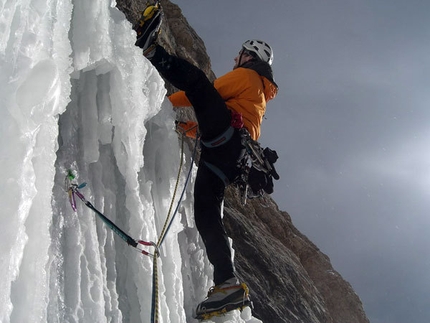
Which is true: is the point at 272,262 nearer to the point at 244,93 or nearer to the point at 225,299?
the point at 225,299

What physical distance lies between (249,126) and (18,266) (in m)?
2.68

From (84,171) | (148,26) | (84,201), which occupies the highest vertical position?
Result: (148,26)

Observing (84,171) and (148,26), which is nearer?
(84,171)

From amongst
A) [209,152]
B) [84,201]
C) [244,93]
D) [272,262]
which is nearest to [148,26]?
[244,93]

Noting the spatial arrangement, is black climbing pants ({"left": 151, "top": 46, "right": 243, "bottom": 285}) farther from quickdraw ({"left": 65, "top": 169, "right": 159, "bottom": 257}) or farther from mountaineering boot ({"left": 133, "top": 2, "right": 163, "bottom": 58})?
quickdraw ({"left": 65, "top": 169, "right": 159, "bottom": 257})

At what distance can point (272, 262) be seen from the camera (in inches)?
337

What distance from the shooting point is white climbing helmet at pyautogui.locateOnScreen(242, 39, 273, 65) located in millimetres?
4590

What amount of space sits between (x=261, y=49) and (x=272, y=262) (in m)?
5.11

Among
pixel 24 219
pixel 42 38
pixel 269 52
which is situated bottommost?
pixel 24 219

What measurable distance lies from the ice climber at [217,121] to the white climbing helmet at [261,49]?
→ 19 centimetres

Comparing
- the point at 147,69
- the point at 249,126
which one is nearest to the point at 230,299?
the point at 249,126

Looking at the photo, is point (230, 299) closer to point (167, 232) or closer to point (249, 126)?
point (167, 232)

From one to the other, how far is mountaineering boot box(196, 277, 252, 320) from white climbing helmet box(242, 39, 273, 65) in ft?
7.67

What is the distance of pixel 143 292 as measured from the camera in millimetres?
3168
